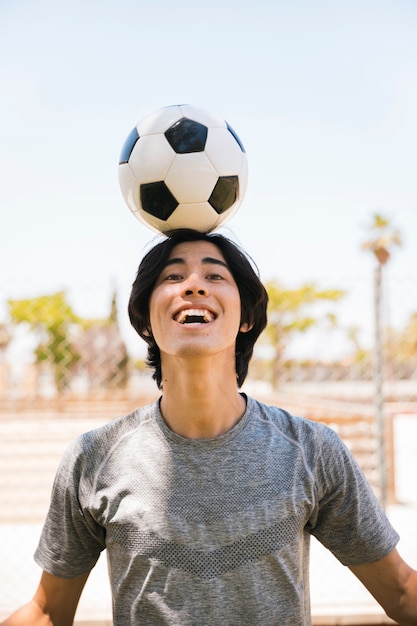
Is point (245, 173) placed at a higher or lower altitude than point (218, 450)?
higher

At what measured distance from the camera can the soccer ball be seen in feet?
6.14

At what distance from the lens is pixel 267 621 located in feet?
4.93

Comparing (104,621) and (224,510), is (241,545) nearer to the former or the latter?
(224,510)

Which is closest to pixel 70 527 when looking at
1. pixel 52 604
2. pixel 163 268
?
pixel 52 604

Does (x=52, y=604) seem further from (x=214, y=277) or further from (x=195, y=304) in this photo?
(x=214, y=277)

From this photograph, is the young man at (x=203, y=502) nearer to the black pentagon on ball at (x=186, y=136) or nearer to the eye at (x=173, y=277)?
the eye at (x=173, y=277)

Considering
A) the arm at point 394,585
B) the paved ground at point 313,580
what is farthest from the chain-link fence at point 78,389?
the arm at point 394,585

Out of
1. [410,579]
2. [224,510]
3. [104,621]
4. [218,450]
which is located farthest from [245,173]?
[104,621]

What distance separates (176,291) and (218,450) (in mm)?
449

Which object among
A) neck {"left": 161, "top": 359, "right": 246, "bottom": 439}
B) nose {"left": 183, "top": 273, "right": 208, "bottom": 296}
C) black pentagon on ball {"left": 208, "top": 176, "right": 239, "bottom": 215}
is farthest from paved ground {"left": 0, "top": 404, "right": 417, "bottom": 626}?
black pentagon on ball {"left": 208, "top": 176, "right": 239, "bottom": 215}

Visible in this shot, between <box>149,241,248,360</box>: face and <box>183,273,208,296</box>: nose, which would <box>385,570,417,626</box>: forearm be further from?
<box>183,273,208,296</box>: nose

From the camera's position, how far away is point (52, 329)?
18.0 feet

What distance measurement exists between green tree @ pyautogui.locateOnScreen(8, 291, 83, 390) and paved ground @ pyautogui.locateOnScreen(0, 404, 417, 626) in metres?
0.81

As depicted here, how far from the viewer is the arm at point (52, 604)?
1.65 m
